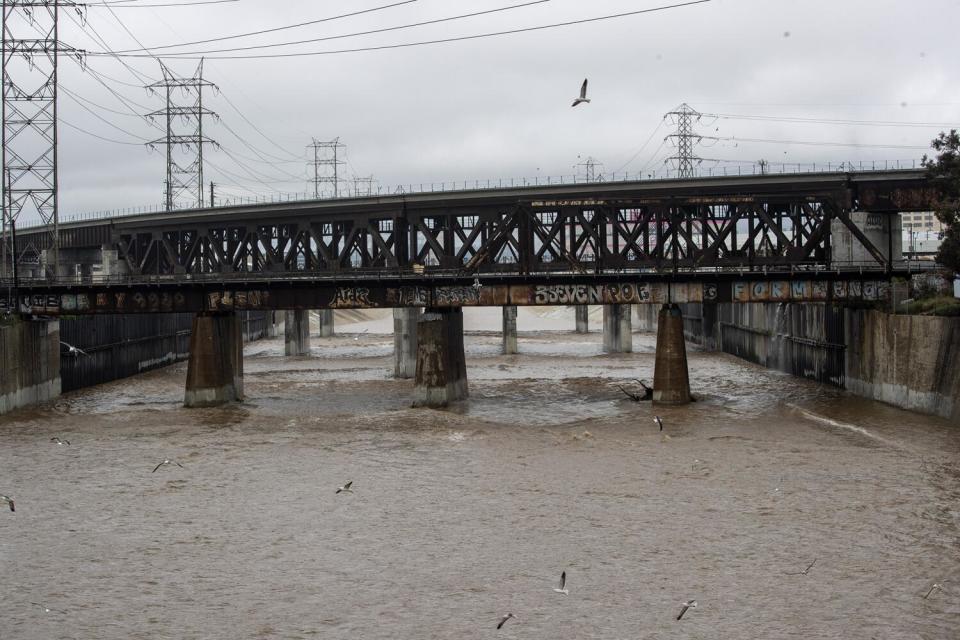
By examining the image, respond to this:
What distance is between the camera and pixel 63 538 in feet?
89.0

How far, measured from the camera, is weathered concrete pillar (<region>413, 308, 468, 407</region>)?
55.1 meters

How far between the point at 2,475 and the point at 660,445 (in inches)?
1061

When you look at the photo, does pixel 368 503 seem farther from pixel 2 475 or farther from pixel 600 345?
pixel 600 345

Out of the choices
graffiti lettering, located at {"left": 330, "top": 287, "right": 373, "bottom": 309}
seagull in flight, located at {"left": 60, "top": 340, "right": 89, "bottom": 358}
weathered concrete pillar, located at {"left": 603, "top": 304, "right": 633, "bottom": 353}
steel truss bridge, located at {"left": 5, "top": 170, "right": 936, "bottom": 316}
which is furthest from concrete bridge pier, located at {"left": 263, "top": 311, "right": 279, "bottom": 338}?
graffiti lettering, located at {"left": 330, "top": 287, "right": 373, "bottom": 309}

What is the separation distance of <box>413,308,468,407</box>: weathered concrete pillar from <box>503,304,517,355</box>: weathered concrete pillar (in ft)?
111

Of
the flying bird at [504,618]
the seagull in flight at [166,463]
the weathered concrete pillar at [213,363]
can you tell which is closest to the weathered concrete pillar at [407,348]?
the weathered concrete pillar at [213,363]

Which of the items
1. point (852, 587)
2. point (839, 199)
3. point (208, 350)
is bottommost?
point (852, 587)

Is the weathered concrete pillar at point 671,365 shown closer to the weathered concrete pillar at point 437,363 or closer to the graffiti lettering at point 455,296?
the graffiti lettering at point 455,296

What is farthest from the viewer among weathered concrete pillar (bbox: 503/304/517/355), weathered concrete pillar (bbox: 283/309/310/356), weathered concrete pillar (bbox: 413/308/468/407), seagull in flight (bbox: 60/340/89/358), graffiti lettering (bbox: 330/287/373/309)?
weathered concrete pillar (bbox: 283/309/310/356)

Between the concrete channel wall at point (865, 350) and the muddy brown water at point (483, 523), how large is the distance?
6.57 feet

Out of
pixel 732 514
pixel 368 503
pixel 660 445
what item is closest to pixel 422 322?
pixel 660 445

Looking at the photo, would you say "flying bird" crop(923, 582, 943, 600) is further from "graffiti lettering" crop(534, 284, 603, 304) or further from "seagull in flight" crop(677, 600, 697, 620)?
"graffiti lettering" crop(534, 284, 603, 304)

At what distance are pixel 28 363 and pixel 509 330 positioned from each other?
47264 mm

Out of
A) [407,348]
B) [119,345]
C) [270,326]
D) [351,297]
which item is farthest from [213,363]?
[270,326]
